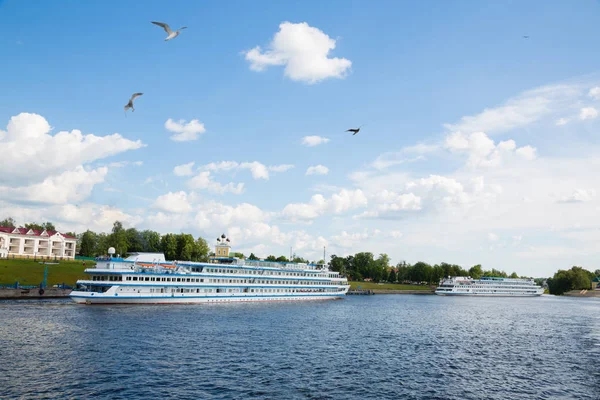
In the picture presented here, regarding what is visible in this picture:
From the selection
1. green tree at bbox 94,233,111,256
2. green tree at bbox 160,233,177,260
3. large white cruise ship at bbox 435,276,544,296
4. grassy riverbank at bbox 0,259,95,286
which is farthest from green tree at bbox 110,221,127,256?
large white cruise ship at bbox 435,276,544,296

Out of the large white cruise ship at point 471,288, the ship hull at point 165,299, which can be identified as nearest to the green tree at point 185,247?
the ship hull at point 165,299

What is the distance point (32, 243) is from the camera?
522ft

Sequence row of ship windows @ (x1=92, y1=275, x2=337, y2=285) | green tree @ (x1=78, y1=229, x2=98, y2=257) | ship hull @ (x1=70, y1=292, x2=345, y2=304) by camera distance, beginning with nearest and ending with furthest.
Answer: ship hull @ (x1=70, y1=292, x2=345, y2=304), row of ship windows @ (x1=92, y1=275, x2=337, y2=285), green tree @ (x1=78, y1=229, x2=98, y2=257)

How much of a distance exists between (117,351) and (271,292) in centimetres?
6830

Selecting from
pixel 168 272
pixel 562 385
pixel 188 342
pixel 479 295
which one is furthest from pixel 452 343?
pixel 479 295

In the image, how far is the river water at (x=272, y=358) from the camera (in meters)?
32.6

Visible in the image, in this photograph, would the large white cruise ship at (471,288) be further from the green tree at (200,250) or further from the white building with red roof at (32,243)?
the white building with red roof at (32,243)

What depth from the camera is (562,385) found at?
3659 cm

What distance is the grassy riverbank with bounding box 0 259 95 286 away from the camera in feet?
326

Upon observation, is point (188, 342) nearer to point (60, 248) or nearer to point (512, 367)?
point (512, 367)

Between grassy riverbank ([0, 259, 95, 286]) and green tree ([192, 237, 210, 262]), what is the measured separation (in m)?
46.5

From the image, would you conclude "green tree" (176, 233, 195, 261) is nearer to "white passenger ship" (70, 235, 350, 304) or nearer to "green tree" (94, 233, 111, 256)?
"green tree" (94, 233, 111, 256)

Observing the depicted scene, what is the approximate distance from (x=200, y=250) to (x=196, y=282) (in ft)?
256

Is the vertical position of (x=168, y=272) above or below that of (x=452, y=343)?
above
